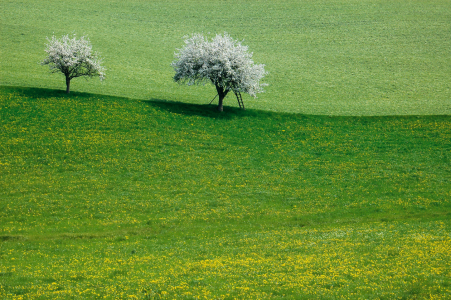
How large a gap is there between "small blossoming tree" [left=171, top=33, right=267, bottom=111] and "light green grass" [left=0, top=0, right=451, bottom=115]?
5.30m

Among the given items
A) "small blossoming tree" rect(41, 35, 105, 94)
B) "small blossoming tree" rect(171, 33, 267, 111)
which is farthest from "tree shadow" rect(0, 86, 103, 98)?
"small blossoming tree" rect(171, 33, 267, 111)

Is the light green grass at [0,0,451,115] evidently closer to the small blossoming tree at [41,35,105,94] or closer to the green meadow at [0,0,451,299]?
the green meadow at [0,0,451,299]

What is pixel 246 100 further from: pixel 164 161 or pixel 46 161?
pixel 46 161

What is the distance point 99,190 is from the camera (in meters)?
35.1

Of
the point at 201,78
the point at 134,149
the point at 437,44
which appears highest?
the point at 437,44

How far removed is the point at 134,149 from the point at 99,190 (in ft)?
29.3

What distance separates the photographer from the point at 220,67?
52.1 metres

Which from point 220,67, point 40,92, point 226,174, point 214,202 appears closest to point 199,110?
point 220,67

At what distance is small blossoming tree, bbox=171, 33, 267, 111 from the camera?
2058 inches

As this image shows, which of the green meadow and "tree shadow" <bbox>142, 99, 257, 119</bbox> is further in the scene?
"tree shadow" <bbox>142, 99, 257, 119</bbox>

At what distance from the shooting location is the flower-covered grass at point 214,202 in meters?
21.1

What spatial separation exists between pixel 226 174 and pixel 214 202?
19.8 feet

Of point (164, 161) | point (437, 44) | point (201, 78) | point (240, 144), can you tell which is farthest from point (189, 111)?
point (437, 44)

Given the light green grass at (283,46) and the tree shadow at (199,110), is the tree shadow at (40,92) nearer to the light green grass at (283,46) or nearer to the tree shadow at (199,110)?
the light green grass at (283,46)
